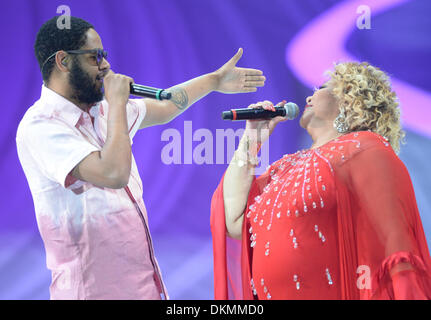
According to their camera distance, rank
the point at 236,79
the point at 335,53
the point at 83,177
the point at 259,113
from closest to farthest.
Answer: the point at 83,177, the point at 259,113, the point at 236,79, the point at 335,53

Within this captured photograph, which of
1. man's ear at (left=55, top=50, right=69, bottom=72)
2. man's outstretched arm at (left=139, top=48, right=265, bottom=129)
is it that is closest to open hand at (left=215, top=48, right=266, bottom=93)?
man's outstretched arm at (left=139, top=48, right=265, bottom=129)

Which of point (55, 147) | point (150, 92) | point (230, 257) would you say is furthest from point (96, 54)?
point (230, 257)

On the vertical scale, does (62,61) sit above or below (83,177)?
above

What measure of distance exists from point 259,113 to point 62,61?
716 millimetres

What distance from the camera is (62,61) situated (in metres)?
1.84

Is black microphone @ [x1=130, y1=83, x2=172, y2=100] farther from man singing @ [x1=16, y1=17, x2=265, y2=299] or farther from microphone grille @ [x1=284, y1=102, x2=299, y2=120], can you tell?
microphone grille @ [x1=284, y1=102, x2=299, y2=120]

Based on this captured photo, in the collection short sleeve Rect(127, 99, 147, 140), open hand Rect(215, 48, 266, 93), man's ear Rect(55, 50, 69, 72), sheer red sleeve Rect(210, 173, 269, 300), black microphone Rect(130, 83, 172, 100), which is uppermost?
open hand Rect(215, 48, 266, 93)

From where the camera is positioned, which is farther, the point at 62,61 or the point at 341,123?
the point at 341,123

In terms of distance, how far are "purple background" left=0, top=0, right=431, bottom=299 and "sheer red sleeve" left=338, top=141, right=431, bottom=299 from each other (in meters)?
1.01

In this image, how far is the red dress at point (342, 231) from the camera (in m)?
1.71

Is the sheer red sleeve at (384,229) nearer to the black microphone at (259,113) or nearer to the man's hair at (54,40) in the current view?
the black microphone at (259,113)

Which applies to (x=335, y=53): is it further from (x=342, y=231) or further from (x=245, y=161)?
(x=342, y=231)

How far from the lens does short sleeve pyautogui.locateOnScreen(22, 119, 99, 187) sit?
5.43 ft

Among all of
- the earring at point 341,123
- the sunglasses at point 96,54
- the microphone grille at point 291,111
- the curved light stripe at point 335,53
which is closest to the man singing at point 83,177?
the sunglasses at point 96,54
